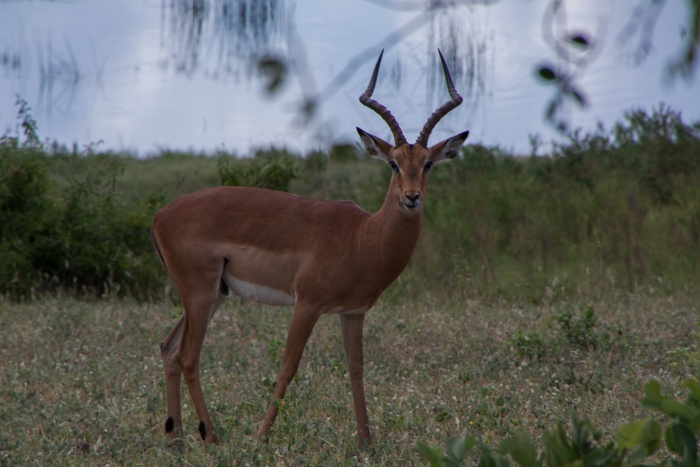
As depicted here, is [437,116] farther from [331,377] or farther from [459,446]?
[459,446]

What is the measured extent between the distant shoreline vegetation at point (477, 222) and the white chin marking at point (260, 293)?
8.36 ft

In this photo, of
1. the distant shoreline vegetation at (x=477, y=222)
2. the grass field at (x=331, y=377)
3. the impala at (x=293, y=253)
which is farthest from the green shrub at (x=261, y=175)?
the impala at (x=293, y=253)

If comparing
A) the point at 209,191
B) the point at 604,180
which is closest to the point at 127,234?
the point at 209,191

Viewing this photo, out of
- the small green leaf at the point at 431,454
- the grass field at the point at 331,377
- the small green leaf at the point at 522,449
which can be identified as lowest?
the grass field at the point at 331,377

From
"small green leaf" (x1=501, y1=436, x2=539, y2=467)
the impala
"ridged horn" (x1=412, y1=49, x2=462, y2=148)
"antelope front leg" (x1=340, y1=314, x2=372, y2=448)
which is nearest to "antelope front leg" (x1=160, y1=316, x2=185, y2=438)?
the impala

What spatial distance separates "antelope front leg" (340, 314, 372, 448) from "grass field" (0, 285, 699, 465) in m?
0.09

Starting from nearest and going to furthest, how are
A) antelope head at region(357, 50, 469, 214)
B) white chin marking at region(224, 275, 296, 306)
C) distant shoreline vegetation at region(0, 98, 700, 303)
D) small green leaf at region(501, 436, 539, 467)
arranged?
small green leaf at region(501, 436, 539, 467), antelope head at region(357, 50, 469, 214), white chin marking at region(224, 275, 296, 306), distant shoreline vegetation at region(0, 98, 700, 303)

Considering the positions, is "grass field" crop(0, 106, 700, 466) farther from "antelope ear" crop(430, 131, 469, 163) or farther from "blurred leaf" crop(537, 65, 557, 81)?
"antelope ear" crop(430, 131, 469, 163)

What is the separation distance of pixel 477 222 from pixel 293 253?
777 cm

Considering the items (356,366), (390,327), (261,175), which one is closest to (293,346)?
(356,366)

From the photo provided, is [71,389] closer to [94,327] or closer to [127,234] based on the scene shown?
[94,327]

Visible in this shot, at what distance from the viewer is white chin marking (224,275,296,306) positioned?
500 centimetres

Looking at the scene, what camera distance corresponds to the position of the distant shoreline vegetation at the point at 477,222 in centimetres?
968

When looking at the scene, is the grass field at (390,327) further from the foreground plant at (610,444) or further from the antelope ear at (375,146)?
the antelope ear at (375,146)
